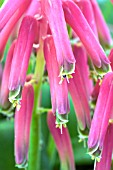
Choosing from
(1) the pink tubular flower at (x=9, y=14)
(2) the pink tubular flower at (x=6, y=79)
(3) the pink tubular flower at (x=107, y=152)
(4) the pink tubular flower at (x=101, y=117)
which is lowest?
(3) the pink tubular flower at (x=107, y=152)

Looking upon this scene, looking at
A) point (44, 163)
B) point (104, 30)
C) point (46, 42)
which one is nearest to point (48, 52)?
point (46, 42)

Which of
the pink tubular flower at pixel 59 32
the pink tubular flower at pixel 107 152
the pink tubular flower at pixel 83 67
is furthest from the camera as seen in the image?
the pink tubular flower at pixel 83 67

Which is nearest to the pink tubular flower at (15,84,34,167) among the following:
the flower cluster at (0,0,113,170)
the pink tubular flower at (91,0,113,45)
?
the flower cluster at (0,0,113,170)

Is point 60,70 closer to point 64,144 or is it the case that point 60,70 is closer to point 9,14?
point 9,14

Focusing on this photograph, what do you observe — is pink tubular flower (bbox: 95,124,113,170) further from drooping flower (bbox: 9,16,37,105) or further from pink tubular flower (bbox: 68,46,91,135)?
drooping flower (bbox: 9,16,37,105)

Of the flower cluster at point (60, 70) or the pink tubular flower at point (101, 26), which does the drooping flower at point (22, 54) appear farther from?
the pink tubular flower at point (101, 26)

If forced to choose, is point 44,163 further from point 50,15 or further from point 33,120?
point 50,15

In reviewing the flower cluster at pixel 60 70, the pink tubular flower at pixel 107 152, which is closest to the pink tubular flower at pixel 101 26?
the flower cluster at pixel 60 70

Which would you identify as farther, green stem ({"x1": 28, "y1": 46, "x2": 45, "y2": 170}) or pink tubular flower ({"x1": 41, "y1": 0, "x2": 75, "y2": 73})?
green stem ({"x1": 28, "y1": 46, "x2": 45, "y2": 170})
